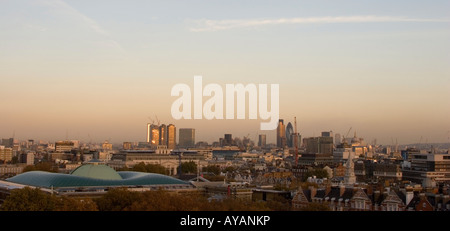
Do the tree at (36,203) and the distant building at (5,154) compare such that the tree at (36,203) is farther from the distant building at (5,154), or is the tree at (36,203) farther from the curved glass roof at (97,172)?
the distant building at (5,154)

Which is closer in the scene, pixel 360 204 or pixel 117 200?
pixel 117 200

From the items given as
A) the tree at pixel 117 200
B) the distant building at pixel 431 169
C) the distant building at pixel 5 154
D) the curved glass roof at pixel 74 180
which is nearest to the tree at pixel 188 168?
the distant building at pixel 431 169

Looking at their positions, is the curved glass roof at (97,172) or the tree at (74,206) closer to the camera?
the tree at (74,206)

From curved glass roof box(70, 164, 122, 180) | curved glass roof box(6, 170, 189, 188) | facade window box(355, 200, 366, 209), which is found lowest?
facade window box(355, 200, 366, 209)

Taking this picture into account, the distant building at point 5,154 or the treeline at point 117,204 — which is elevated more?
the distant building at point 5,154

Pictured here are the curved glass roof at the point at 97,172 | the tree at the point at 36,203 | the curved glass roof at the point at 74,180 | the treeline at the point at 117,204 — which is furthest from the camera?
the curved glass roof at the point at 97,172

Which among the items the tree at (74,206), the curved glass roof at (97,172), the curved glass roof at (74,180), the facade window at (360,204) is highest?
the curved glass roof at (97,172)

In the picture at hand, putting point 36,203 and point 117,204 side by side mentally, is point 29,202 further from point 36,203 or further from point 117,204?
point 117,204

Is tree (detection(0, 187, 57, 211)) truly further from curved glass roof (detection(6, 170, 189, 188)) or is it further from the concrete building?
curved glass roof (detection(6, 170, 189, 188))

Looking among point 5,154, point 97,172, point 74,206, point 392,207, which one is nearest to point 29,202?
point 74,206

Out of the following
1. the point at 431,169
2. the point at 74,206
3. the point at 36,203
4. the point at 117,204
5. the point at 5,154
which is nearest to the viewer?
the point at 74,206

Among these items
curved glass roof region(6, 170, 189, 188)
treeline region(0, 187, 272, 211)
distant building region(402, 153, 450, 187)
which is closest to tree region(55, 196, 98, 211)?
treeline region(0, 187, 272, 211)

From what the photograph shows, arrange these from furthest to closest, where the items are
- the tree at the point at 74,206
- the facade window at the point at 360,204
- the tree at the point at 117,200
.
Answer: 1. the facade window at the point at 360,204
2. the tree at the point at 117,200
3. the tree at the point at 74,206

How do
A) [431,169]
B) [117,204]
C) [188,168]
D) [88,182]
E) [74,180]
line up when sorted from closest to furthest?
[117,204] < [74,180] < [88,182] < [431,169] < [188,168]
